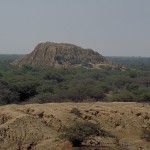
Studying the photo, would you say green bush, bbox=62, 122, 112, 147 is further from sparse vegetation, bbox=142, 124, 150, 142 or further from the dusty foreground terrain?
sparse vegetation, bbox=142, 124, 150, 142

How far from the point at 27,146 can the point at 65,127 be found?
1.59m

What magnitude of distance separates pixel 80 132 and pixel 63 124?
1501 mm

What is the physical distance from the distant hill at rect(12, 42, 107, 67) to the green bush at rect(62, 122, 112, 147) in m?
78.0

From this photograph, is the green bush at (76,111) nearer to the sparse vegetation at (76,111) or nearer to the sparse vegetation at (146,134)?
Result: the sparse vegetation at (76,111)

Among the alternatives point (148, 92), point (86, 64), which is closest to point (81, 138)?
point (148, 92)

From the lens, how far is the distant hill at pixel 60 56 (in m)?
93.9

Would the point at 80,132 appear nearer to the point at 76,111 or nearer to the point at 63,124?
the point at 63,124

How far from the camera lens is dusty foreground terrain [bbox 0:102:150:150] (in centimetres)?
1424

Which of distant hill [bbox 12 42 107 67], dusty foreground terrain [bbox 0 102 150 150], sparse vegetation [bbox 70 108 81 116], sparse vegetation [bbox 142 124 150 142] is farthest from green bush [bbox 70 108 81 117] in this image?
distant hill [bbox 12 42 107 67]

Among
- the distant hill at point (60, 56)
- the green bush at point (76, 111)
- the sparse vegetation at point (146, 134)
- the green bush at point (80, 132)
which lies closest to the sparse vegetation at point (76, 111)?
the green bush at point (76, 111)

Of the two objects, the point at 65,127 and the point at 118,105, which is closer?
the point at 65,127

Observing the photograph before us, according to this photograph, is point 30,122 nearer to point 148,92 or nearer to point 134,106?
point 134,106

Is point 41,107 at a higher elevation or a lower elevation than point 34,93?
higher

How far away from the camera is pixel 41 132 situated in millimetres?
14797
